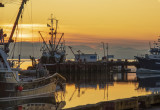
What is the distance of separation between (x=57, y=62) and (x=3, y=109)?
9090 cm

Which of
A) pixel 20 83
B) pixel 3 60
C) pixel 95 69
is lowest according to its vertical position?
pixel 95 69

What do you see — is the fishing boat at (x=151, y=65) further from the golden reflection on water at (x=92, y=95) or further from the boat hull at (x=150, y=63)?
the golden reflection on water at (x=92, y=95)

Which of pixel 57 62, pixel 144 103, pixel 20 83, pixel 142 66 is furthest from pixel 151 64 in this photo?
pixel 144 103

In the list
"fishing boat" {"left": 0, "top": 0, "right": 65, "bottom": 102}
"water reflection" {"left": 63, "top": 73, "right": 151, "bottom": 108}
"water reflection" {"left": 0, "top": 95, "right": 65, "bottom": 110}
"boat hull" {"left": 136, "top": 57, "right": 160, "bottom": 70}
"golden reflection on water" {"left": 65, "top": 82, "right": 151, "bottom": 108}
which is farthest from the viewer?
"boat hull" {"left": 136, "top": 57, "right": 160, "bottom": 70}

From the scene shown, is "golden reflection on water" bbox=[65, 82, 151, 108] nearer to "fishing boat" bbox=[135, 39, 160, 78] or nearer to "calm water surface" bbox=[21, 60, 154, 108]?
"calm water surface" bbox=[21, 60, 154, 108]

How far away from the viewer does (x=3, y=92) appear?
32.0 m

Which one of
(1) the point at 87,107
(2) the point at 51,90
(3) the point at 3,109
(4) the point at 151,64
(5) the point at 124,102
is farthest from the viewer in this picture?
(4) the point at 151,64

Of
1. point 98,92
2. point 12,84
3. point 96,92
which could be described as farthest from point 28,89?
point 98,92

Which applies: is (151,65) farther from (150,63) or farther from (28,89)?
(28,89)

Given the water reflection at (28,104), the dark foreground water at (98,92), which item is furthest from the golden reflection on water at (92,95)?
the water reflection at (28,104)

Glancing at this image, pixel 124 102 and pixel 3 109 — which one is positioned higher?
pixel 124 102

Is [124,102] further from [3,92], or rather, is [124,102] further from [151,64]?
[151,64]

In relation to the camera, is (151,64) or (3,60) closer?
(3,60)

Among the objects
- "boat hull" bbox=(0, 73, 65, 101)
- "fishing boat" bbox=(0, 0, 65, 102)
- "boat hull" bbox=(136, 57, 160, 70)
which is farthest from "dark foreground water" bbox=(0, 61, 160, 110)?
"boat hull" bbox=(136, 57, 160, 70)
